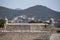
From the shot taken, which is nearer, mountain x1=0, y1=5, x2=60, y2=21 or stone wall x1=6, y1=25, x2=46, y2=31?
stone wall x1=6, y1=25, x2=46, y2=31

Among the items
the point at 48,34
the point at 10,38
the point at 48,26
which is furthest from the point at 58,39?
the point at 10,38

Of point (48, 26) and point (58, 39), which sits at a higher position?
point (48, 26)

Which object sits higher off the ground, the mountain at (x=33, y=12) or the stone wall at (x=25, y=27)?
the mountain at (x=33, y=12)

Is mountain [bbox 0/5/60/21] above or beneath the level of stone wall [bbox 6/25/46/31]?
above

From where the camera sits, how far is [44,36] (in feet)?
21.5

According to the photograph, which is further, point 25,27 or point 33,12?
point 33,12

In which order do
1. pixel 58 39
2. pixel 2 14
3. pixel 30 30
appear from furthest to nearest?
pixel 2 14 → pixel 30 30 → pixel 58 39

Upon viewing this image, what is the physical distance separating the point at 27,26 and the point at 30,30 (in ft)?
0.82

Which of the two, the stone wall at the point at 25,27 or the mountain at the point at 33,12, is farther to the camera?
the mountain at the point at 33,12

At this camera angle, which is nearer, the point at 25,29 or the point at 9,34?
the point at 9,34

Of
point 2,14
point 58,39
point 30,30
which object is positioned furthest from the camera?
point 2,14

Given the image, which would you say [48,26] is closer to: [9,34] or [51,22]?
[51,22]

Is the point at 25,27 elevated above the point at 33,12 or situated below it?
below

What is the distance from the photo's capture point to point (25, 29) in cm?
721
